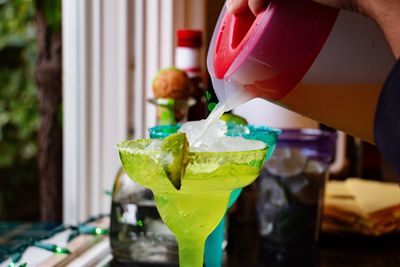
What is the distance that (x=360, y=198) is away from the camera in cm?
140

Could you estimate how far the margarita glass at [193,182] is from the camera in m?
0.66

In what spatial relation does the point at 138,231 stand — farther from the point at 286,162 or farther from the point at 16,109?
the point at 16,109

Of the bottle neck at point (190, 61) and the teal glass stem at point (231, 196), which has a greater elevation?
the bottle neck at point (190, 61)

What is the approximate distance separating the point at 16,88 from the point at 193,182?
2.02 metres

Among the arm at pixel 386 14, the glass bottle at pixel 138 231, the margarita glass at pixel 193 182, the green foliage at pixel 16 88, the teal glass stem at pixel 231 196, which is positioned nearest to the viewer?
the arm at pixel 386 14

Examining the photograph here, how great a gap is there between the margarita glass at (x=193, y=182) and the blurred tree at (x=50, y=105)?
3.46ft

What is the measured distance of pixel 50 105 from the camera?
6.05 feet

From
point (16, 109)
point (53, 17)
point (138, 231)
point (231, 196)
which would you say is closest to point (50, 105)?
point (53, 17)

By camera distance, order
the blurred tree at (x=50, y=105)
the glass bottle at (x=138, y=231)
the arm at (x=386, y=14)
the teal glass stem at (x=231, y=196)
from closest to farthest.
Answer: the arm at (x=386, y=14) < the teal glass stem at (x=231, y=196) < the glass bottle at (x=138, y=231) < the blurred tree at (x=50, y=105)

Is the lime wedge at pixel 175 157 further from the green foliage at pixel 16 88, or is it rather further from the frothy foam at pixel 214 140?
the green foliage at pixel 16 88

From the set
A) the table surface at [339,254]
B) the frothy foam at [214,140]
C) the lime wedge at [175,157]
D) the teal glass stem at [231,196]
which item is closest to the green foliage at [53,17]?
the table surface at [339,254]

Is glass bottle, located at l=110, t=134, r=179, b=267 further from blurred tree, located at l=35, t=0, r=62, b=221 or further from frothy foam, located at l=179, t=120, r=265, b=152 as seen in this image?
blurred tree, located at l=35, t=0, r=62, b=221

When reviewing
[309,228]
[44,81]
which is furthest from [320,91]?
[44,81]

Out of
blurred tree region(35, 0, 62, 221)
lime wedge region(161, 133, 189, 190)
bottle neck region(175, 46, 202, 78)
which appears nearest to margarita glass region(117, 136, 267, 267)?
lime wedge region(161, 133, 189, 190)
